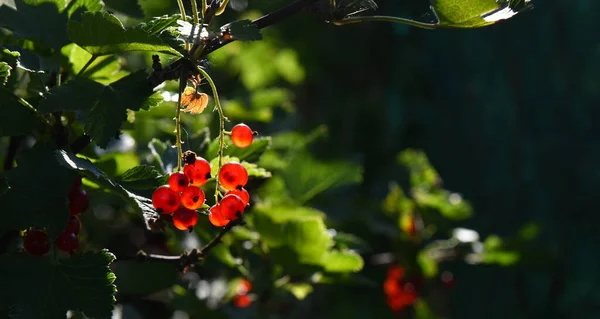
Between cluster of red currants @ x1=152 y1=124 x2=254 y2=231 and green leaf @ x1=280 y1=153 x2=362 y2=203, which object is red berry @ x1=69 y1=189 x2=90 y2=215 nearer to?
cluster of red currants @ x1=152 y1=124 x2=254 y2=231

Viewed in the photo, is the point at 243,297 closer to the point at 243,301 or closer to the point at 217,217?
the point at 243,301

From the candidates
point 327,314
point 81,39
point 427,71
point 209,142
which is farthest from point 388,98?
point 81,39

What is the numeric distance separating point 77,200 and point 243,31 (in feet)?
0.86

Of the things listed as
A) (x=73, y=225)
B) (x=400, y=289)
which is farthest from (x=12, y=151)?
(x=400, y=289)

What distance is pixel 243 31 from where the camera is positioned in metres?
0.66

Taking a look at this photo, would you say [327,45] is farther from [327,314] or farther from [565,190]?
[327,314]

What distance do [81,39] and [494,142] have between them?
238 cm

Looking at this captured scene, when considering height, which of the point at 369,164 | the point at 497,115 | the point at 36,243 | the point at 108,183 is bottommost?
the point at 36,243

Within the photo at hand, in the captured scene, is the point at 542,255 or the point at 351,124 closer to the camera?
the point at 542,255

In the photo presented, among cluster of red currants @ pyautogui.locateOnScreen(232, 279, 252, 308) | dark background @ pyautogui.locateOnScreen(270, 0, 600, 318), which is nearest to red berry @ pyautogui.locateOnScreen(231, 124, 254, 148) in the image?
cluster of red currants @ pyautogui.locateOnScreen(232, 279, 252, 308)

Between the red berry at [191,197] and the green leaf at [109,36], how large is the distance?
0.13 metres

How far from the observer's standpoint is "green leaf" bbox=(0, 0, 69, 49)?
80 cm

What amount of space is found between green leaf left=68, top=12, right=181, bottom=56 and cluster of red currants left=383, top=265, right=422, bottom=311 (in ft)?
3.64

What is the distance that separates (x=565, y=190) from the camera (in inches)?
105
